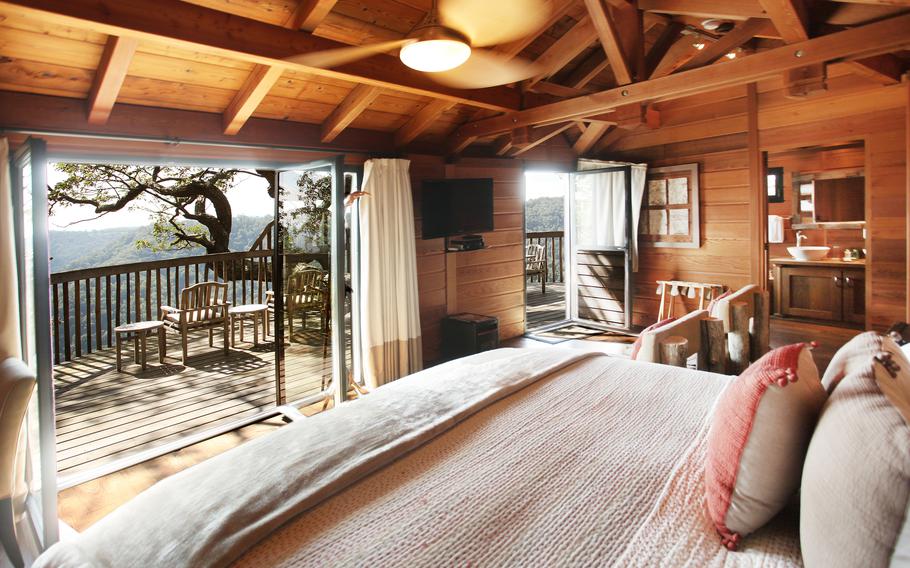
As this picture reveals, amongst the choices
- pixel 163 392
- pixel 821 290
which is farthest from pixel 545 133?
pixel 163 392

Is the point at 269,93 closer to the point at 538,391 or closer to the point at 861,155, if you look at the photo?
the point at 538,391

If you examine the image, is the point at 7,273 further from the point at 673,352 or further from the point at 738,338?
the point at 738,338

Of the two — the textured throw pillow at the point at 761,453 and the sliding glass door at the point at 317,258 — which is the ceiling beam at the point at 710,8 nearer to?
the sliding glass door at the point at 317,258

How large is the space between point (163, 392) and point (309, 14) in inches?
133

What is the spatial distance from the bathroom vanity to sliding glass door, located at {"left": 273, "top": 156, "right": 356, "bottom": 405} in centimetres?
502

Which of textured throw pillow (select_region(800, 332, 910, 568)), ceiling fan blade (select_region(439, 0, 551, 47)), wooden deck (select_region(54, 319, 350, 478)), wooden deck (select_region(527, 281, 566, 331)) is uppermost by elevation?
ceiling fan blade (select_region(439, 0, 551, 47))

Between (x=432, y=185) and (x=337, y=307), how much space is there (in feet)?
5.41

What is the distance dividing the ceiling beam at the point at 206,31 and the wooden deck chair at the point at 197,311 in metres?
3.28

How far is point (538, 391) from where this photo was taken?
1902mm

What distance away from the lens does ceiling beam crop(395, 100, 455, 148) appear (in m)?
4.20

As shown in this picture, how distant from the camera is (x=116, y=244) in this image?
6859 millimetres

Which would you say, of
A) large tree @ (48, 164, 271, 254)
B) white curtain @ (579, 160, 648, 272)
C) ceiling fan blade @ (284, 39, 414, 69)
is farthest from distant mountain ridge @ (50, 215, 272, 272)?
ceiling fan blade @ (284, 39, 414, 69)

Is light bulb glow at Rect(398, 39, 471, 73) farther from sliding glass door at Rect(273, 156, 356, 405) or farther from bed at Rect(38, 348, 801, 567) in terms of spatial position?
sliding glass door at Rect(273, 156, 356, 405)

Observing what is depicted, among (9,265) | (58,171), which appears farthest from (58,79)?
(58,171)
